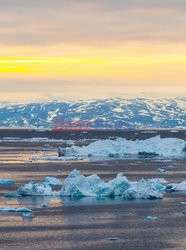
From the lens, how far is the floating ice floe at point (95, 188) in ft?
132

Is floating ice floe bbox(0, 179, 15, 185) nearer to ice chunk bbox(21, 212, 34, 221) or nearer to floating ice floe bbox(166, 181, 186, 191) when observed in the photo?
floating ice floe bbox(166, 181, 186, 191)

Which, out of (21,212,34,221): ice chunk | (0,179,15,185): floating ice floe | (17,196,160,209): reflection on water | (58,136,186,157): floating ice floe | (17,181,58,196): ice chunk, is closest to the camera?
(21,212,34,221): ice chunk

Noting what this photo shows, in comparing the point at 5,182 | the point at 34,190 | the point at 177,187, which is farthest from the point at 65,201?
the point at 5,182

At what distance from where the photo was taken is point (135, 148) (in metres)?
88.8

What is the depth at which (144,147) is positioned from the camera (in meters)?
87.9

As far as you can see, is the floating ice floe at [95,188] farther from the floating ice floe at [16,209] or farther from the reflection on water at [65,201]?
the floating ice floe at [16,209]

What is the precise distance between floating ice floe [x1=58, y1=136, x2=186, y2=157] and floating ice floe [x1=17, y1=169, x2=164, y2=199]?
143 ft

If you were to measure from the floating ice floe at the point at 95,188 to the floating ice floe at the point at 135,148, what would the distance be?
43574 millimetres

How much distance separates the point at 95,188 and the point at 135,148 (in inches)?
1867

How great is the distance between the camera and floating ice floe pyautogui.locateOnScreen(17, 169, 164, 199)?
132 feet

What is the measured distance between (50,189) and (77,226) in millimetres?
10112

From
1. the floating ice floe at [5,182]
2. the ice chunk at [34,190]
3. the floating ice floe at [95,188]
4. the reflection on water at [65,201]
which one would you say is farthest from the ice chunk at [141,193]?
the floating ice floe at [5,182]

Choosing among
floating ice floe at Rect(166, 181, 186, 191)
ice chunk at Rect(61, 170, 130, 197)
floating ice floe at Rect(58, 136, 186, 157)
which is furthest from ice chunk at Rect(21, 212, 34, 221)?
floating ice floe at Rect(58, 136, 186, 157)

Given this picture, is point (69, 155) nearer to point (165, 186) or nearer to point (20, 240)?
point (165, 186)
